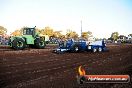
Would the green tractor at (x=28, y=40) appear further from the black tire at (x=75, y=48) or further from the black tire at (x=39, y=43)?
the black tire at (x=75, y=48)

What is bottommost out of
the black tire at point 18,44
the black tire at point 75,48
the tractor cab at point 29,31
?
the black tire at point 75,48

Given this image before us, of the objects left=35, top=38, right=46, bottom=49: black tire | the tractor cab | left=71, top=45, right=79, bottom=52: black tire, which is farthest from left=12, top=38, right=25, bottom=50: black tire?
left=71, top=45, right=79, bottom=52: black tire

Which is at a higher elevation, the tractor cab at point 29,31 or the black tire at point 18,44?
the tractor cab at point 29,31

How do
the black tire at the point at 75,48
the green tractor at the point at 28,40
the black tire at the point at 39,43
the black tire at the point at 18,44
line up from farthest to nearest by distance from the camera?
the black tire at the point at 39,43
the green tractor at the point at 28,40
the black tire at the point at 18,44
the black tire at the point at 75,48

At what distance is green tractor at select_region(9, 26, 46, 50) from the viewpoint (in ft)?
74.3

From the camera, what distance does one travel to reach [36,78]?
9297 millimetres

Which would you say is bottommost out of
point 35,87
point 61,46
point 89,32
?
point 35,87

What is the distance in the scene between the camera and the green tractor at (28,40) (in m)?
22.7

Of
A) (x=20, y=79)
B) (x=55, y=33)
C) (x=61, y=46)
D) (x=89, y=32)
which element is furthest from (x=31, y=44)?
(x=89, y=32)

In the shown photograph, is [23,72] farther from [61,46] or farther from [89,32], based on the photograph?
[89,32]

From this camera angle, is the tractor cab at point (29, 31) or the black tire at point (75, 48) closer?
the black tire at point (75, 48)

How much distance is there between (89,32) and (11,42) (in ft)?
261

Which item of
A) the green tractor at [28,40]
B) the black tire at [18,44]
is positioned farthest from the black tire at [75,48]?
the black tire at [18,44]

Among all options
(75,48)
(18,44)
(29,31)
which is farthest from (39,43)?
(75,48)
